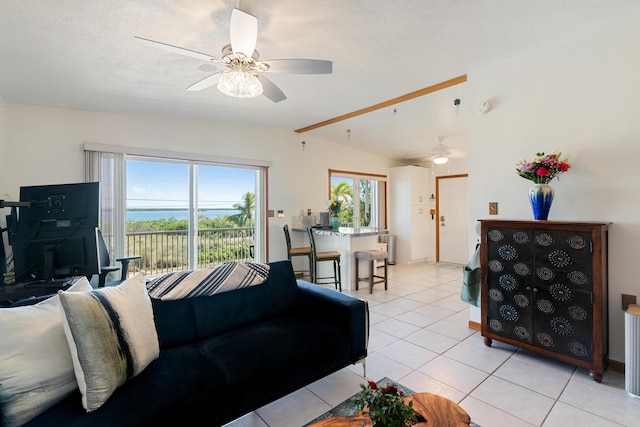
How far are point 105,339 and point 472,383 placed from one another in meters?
2.36

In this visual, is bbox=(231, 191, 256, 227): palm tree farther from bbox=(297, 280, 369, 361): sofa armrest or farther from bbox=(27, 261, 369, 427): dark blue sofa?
bbox=(297, 280, 369, 361): sofa armrest

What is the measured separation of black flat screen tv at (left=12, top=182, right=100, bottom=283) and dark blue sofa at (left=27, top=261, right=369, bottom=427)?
859mm

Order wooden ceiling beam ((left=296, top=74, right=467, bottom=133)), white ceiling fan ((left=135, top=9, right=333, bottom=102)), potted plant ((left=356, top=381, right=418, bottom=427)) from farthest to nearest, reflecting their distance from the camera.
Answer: wooden ceiling beam ((left=296, top=74, right=467, bottom=133))
white ceiling fan ((left=135, top=9, right=333, bottom=102))
potted plant ((left=356, top=381, right=418, bottom=427))

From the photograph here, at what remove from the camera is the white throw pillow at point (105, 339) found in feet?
4.17

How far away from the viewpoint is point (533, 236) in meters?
2.41

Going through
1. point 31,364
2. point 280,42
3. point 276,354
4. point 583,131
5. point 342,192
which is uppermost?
point 280,42

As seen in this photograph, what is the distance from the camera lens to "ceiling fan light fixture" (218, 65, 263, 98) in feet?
6.32

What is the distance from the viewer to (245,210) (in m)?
4.88

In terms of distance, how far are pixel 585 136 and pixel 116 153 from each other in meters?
4.96

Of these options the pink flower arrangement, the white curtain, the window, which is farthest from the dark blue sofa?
the window

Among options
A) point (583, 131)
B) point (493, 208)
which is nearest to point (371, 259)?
point (493, 208)

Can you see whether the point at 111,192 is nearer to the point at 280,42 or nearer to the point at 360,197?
the point at 280,42

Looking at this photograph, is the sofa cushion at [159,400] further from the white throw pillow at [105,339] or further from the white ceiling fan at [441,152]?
the white ceiling fan at [441,152]

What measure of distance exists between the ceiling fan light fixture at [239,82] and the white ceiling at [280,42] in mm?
448
